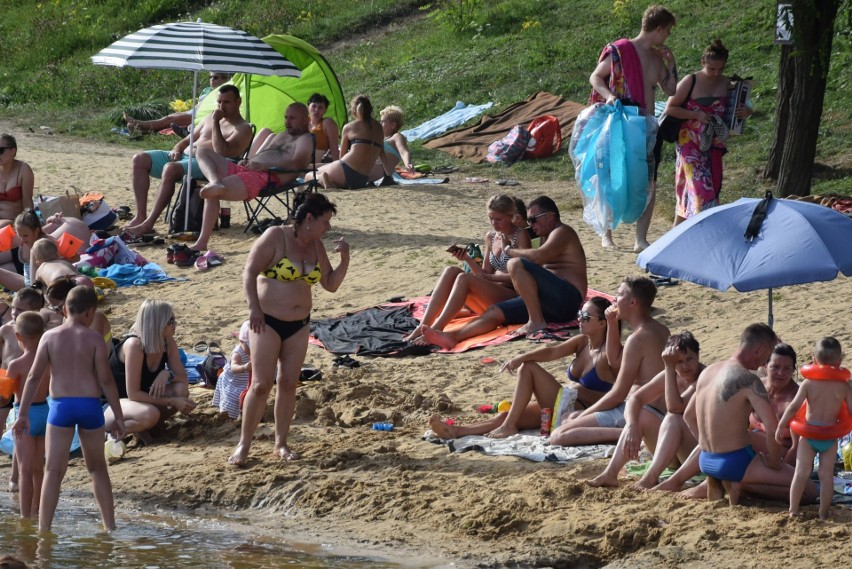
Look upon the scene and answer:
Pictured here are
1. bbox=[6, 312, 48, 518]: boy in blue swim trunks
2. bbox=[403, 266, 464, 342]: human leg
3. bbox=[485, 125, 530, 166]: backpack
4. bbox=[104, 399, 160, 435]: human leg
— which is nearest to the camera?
bbox=[6, 312, 48, 518]: boy in blue swim trunks

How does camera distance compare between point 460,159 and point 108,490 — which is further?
point 460,159

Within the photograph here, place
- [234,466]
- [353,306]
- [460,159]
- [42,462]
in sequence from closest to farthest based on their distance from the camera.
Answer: [42,462]
[234,466]
[353,306]
[460,159]

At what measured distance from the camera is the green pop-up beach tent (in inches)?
656

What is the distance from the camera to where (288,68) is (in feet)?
43.3

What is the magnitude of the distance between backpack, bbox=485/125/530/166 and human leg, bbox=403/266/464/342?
695 centimetres

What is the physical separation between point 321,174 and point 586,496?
826cm

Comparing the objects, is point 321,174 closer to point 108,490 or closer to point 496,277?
point 496,277

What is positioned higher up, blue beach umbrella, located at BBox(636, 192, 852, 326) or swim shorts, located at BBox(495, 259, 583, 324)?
blue beach umbrella, located at BBox(636, 192, 852, 326)

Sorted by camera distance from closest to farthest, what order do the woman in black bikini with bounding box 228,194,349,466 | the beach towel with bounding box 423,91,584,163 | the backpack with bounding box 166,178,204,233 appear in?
the woman in black bikini with bounding box 228,194,349,466 → the backpack with bounding box 166,178,204,233 → the beach towel with bounding box 423,91,584,163

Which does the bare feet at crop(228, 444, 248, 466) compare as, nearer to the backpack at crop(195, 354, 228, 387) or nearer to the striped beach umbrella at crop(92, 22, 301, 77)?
the backpack at crop(195, 354, 228, 387)

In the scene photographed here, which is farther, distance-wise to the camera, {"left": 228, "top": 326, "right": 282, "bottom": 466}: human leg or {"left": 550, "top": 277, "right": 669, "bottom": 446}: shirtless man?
{"left": 228, "top": 326, "right": 282, "bottom": 466}: human leg

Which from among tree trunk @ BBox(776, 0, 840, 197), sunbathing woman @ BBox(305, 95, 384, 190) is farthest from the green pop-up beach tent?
tree trunk @ BBox(776, 0, 840, 197)

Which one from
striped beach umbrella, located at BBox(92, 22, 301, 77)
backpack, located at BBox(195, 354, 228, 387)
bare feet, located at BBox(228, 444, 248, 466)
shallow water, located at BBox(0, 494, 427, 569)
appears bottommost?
shallow water, located at BBox(0, 494, 427, 569)

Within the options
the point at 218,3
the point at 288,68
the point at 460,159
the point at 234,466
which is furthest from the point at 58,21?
the point at 234,466
